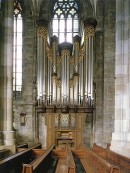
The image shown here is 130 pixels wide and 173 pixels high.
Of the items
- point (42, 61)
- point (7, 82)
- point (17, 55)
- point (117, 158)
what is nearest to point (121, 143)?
point (117, 158)

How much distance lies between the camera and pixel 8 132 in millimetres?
12086

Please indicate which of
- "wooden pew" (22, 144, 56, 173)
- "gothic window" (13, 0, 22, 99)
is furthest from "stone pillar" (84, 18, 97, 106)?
"wooden pew" (22, 144, 56, 173)

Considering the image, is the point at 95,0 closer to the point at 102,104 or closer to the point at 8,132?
the point at 102,104

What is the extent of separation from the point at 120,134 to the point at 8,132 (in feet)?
12.0

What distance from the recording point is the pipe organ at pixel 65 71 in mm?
18719

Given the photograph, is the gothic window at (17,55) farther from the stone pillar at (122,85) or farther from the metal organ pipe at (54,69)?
the stone pillar at (122,85)

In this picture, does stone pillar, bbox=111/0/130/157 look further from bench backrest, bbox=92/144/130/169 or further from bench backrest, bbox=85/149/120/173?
bench backrest, bbox=85/149/120/173

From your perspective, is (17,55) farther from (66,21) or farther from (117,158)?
(117,158)

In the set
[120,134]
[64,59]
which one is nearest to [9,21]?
[120,134]

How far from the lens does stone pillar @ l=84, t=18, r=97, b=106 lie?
731 inches

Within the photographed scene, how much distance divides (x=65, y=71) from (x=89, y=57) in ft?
4.77

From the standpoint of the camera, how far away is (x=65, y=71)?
62.1 ft

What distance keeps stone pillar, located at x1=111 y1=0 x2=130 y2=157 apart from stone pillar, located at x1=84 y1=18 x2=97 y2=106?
6.31 m

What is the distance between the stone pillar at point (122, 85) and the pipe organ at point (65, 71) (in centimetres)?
632
